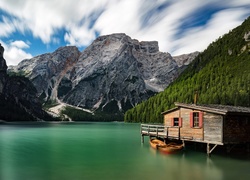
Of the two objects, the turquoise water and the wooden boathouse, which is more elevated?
the wooden boathouse

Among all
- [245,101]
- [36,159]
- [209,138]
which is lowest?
[36,159]

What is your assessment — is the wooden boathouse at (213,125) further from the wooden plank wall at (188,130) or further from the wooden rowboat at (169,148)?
the wooden rowboat at (169,148)

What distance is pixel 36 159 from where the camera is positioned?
3856 cm

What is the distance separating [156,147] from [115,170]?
18.0m

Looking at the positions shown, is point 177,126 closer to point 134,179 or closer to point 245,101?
point 134,179

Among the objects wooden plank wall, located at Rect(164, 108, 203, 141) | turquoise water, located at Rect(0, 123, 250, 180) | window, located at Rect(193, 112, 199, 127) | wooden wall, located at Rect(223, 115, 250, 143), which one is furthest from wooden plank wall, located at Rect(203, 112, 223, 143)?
turquoise water, located at Rect(0, 123, 250, 180)

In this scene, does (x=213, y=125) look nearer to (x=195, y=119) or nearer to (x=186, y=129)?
(x=195, y=119)

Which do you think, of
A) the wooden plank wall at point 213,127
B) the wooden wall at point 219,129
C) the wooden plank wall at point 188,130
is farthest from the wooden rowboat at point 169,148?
the wooden plank wall at point 213,127

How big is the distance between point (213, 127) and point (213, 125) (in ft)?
0.93

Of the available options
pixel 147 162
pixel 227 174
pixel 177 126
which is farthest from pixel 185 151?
pixel 227 174

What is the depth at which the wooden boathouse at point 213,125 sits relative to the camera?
37.7 m

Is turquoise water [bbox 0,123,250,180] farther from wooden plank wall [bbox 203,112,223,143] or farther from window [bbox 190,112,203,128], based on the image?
window [bbox 190,112,203,128]

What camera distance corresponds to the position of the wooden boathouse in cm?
3772

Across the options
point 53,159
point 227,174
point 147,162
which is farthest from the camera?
point 53,159
